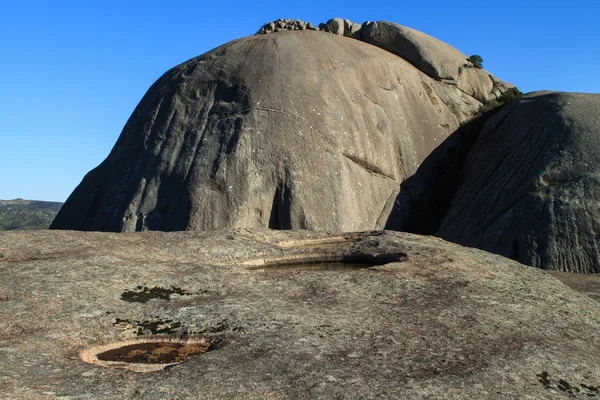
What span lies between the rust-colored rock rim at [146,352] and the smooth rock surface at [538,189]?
48.6 ft

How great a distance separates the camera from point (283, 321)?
7.00 m

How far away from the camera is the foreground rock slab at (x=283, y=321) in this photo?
5.48 metres

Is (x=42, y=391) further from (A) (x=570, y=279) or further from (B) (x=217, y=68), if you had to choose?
(B) (x=217, y=68)

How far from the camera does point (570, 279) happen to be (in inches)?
538

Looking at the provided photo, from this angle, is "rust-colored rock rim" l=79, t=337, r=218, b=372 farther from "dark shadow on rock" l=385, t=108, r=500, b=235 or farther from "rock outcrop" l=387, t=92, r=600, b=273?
"dark shadow on rock" l=385, t=108, r=500, b=235

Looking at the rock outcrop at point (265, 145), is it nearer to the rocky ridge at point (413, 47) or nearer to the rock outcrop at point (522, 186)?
the rock outcrop at point (522, 186)

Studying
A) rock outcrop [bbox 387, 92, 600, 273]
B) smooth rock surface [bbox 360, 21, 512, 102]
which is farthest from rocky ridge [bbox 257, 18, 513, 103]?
rock outcrop [bbox 387, 92, 600, 273]

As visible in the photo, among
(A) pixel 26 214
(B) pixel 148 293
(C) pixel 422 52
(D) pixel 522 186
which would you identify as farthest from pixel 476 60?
(A) pixel 26 214

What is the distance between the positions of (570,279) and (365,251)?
526 centimetres

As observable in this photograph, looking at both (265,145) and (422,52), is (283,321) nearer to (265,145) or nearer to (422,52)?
(265,145)

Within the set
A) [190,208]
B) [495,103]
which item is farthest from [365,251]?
[495,103]

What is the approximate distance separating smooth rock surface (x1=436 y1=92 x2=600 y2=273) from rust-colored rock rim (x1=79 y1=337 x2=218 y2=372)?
1482 centimetres

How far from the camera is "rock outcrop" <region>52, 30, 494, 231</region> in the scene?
2112cm

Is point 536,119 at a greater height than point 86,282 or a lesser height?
greater
